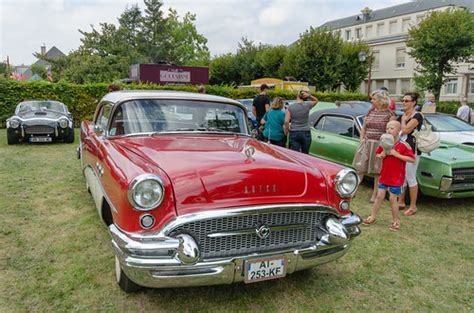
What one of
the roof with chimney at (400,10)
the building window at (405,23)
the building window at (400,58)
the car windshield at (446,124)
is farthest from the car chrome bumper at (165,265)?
the building window at (405,23)

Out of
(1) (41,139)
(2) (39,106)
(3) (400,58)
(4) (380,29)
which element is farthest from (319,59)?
(1) (41,139)

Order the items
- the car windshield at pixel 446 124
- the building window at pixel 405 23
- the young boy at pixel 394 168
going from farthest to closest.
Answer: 1. the building window at pixel 405 23
2. the car windshield at pixel 446 124
3. the young boy at pixel 394 168

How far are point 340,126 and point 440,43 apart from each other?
22595mm

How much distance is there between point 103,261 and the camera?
11.9ft

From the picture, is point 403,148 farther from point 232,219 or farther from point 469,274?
point 232,219

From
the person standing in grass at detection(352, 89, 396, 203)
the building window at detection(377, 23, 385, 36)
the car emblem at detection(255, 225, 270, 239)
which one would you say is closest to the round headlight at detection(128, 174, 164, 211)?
the car emblem at detection(255, 225, 270, 239)

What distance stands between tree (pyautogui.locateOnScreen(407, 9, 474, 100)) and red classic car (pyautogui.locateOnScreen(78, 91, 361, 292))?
2665 centimetres

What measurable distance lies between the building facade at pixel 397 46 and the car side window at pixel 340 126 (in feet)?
106

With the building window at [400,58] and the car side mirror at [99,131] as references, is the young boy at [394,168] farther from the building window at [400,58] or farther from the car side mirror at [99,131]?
the building window at [400,58]

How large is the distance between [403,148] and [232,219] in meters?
3.00

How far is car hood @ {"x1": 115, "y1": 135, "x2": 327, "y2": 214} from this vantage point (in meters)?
2.57

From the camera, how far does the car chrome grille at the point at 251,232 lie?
2.54 m

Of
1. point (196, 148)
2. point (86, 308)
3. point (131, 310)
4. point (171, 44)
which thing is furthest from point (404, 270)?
point (171, 44)

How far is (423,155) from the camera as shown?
5.70m
